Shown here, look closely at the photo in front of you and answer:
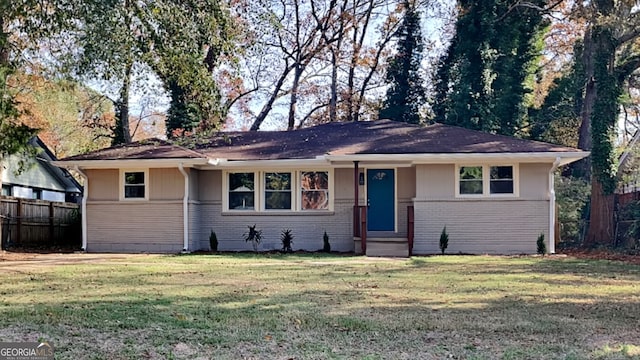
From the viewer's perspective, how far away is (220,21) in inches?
452

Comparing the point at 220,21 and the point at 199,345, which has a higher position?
the point at 220,21

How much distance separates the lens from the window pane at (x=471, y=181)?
52.4 ft

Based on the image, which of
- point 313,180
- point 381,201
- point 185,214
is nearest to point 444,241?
point 381,201

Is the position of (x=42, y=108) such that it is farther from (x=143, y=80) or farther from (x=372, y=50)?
(x=143, y=80)

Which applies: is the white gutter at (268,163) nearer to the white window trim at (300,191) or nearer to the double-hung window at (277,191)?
the white window trim at (300,191)

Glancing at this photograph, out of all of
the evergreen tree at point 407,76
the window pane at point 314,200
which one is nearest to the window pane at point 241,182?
the window pane at point 314,200

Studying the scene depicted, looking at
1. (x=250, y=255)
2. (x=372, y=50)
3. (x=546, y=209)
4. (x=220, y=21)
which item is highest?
(x=372, y=50)

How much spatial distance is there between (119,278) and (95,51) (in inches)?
154

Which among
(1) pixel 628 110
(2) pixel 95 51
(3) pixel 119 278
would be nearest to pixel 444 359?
(3) pixel 119 278

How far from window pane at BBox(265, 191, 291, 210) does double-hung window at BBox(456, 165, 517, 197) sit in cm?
474

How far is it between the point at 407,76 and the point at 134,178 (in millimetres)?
15015

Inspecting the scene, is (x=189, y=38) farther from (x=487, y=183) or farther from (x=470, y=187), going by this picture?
(x=487, y=183)

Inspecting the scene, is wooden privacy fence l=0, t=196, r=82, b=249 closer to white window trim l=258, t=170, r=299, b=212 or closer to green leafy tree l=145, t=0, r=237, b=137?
white window trim l=258, t=170, r=299, b=212

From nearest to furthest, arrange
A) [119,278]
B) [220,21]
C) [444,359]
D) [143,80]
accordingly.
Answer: [444,359] < [119,278] < [220,21] < [143,80]
